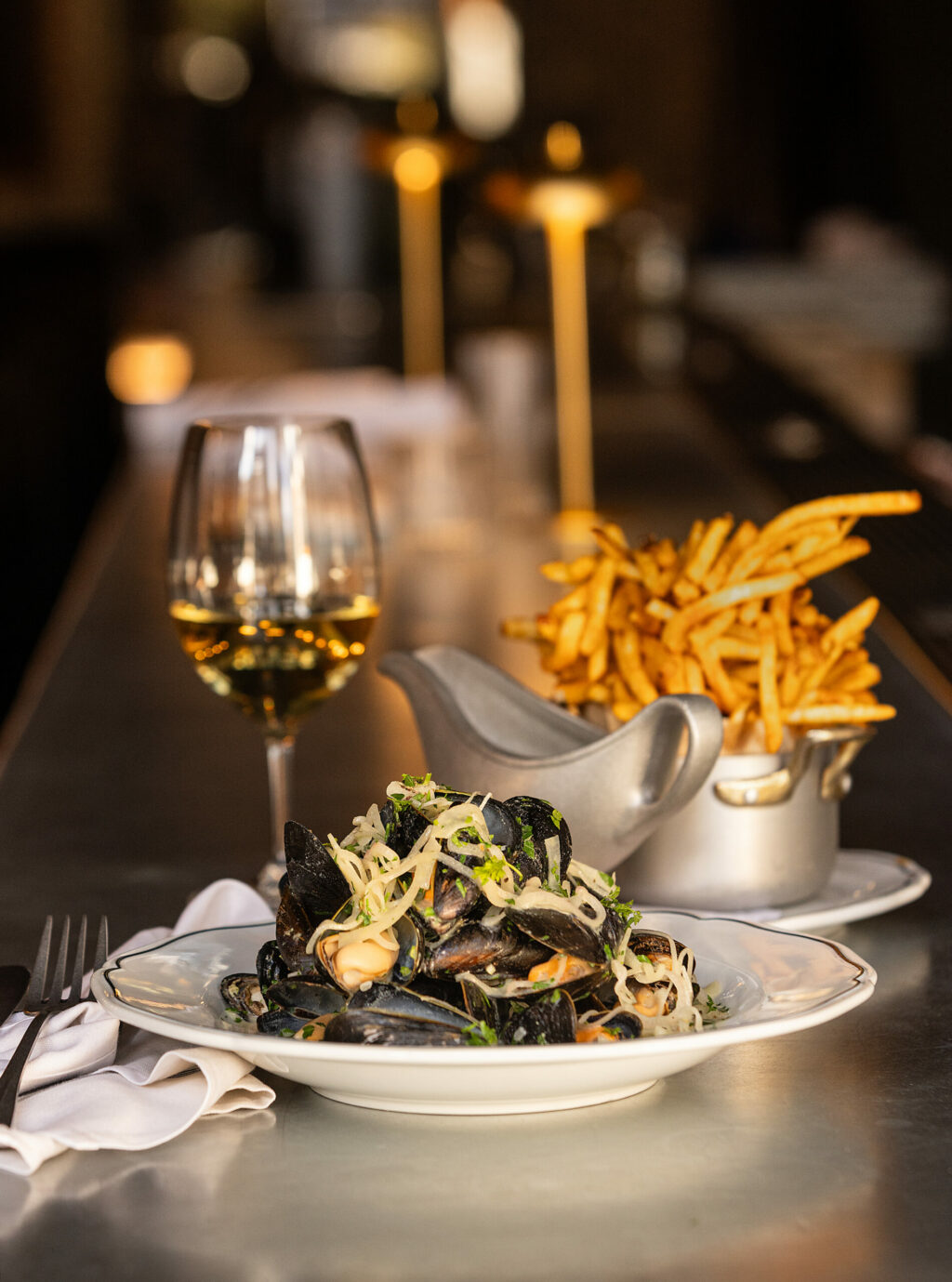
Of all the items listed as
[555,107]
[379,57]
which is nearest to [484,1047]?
[555,107]

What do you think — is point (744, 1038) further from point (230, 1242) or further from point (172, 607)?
point (172, 607)

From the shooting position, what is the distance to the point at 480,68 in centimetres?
1107

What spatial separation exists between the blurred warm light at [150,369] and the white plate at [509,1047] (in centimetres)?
351

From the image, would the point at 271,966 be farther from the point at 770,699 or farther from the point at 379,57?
the point at 379,57

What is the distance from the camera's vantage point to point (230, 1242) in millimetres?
604

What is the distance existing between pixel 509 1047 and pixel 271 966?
12cm

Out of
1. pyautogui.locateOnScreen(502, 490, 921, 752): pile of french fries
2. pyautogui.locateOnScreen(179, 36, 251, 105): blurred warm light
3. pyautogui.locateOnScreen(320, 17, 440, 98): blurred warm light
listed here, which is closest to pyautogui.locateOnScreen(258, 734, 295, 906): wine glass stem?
pyautogui.locateOnScreen(502, 490, 921, 752): pile of french fries

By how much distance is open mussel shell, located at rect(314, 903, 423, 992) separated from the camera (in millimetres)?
650

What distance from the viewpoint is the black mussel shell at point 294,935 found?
2.22ft

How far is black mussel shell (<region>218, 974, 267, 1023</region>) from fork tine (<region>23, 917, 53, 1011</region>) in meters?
0.11

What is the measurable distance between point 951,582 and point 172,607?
1.03 meters

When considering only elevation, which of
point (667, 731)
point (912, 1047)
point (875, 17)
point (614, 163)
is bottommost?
point (912, 1047)

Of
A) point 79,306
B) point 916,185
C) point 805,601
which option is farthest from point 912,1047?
point 916,185

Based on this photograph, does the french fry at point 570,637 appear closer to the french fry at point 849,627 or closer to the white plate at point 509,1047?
the french fry at point 849,627
